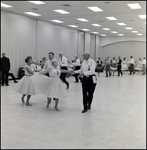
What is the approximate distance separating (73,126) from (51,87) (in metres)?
1.51

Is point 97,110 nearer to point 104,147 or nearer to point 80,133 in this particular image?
point 80,133

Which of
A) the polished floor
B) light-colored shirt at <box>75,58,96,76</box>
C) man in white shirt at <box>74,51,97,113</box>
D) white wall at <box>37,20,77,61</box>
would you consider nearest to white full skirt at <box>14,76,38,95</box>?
the polished floor

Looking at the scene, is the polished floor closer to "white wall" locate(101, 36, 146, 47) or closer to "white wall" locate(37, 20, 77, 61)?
"white wall" locate(37, 20, 77, 61)

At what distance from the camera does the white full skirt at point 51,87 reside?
5.73 m

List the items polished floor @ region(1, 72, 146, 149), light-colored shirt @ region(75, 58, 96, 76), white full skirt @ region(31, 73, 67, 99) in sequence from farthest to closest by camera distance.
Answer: white full skirt @ region(31, 73, 67, 99) < light-colored shirt @ region(75, 58, 96, 76) < polished floor @ region(1, 72, 146, 149)

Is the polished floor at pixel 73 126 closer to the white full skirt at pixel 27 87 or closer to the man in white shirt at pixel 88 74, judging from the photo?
the white full skirt at pixel 27 87

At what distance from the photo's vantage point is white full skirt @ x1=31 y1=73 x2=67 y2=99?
5726mm

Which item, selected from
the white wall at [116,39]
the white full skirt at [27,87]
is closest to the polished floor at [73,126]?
the white full skirt at [27,87]

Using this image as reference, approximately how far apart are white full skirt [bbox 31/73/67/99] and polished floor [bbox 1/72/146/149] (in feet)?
1.65

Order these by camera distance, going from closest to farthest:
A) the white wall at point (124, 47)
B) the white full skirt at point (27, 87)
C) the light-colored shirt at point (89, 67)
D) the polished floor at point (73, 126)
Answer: the polished floor at point (73, 126) → the light-colored shirt at point (89, 67) → the white full skirt at point (27, 87) → the white wall at point (124, 47)

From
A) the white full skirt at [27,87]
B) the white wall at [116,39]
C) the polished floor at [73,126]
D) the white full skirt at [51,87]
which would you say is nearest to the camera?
the polished floor at [73,126]

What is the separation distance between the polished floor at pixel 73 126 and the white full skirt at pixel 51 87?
1.65 ft

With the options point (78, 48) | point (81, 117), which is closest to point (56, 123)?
point (81, 117)

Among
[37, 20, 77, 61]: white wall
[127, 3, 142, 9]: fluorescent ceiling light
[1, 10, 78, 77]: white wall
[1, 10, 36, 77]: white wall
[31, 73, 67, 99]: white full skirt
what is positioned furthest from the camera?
[37, 20, 77, 61]: white wall
